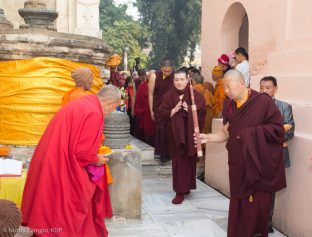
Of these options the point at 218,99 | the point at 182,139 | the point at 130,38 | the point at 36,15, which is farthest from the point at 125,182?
the point at 130,38

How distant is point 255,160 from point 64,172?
1597mm

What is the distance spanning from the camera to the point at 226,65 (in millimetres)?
7531

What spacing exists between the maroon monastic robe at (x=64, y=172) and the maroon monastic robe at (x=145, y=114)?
4.77 meters

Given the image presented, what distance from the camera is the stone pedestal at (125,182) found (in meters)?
4.45

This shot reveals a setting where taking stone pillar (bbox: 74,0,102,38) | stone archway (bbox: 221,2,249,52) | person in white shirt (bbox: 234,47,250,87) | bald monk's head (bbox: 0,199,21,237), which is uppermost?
stone pillar (bbox: 74,0,102,38)

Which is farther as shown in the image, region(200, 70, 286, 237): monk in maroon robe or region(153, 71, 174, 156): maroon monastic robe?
region(153, 71, 174, 156): maroon monastic robe

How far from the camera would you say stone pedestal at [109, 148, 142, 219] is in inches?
175

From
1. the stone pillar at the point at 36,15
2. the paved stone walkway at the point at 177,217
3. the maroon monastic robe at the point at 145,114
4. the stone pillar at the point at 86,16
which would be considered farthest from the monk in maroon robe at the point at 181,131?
the stone pillar at the point at 86,16

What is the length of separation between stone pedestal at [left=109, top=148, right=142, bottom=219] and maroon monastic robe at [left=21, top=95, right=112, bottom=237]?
1.21 metres

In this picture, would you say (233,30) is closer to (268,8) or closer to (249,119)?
(268,8)

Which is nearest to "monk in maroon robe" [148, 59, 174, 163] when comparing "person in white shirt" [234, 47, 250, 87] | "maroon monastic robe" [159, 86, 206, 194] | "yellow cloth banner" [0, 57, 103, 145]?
"person in white shirt" [234, 47, 250, 87]

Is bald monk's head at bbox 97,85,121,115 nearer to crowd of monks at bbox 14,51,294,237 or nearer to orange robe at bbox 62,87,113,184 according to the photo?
crowd of monks at bbox 14,51,294,237

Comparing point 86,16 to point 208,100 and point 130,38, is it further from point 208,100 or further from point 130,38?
point 130,38

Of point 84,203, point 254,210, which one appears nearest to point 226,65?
point 254,210
